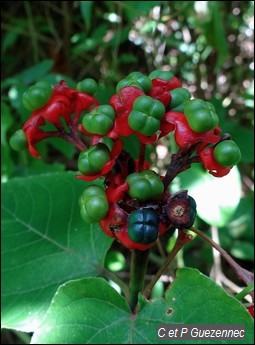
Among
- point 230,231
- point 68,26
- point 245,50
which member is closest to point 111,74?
point 68,26

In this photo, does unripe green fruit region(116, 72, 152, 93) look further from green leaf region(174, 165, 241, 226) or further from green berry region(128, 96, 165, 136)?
green leaf region(174, 165, 241, 226)

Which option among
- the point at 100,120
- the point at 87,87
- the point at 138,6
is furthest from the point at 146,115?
the point at 138,6

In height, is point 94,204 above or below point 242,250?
above

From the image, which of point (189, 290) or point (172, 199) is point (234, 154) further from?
point (189, 290)

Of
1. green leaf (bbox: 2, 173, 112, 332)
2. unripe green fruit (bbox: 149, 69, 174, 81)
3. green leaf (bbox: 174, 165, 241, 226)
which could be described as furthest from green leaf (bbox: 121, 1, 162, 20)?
unripe green fruit (bbox: 149, 69, 174, 81)

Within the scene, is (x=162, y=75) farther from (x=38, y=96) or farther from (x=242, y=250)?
(x=242, y=250)

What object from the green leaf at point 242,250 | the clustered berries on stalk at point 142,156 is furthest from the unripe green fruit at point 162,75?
the green leaf at point 242,250
